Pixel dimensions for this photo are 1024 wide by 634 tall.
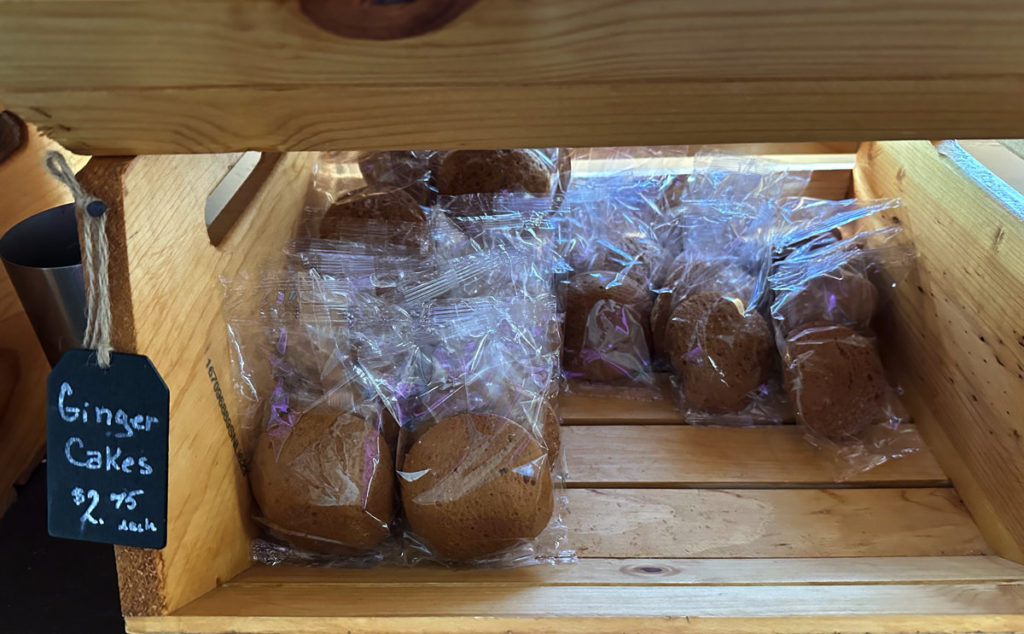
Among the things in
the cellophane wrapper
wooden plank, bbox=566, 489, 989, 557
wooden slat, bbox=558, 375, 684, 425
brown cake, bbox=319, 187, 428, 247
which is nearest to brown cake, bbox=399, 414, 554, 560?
the cellophane wrapper

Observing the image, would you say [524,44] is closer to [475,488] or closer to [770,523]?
[475,488]

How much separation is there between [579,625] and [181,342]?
1.61ft

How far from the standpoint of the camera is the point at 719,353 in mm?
1167

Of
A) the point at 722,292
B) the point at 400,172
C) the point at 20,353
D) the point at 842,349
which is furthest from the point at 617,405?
the point at 20,353

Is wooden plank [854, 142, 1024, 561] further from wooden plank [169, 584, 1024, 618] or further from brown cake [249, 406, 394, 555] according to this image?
brown cake [249, 406, 394, 555]

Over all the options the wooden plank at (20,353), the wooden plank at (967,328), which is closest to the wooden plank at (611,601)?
the wooden plank at (967,328)

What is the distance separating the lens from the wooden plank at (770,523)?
3.15 feet

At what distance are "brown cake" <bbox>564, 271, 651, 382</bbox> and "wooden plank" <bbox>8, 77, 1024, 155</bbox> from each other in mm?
612

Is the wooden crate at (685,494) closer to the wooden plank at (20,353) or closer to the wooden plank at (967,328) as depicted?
the wooden plank at (967,328)

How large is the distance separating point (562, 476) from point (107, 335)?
62cm

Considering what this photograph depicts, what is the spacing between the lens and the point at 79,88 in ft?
1.95

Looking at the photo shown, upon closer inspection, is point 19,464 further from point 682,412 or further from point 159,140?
point 682,412

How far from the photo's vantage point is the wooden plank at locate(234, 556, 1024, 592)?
852 millimetres

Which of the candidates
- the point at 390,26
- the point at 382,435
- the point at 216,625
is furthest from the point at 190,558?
the point at 390,26
